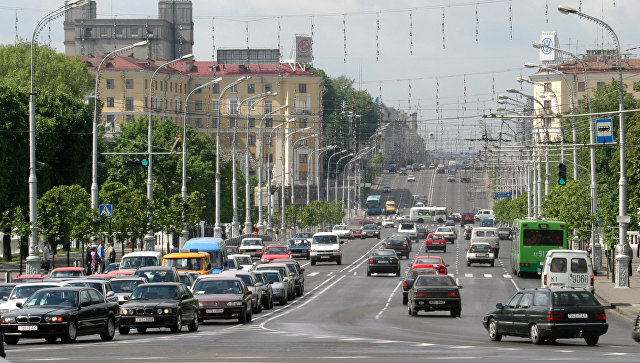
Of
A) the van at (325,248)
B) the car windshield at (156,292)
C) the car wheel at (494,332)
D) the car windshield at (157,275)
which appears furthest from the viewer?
the van at (325,248)

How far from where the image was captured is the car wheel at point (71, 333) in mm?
27191

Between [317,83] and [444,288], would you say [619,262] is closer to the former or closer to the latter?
[444,288]

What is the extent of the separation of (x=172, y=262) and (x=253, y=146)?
126959 millimetres

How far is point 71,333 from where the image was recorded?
27359 millimetres

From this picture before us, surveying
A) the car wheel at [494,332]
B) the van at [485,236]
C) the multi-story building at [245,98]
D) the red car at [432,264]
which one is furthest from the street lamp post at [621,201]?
the multi-story building at [245,98]

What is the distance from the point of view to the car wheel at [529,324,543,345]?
2766 centimetres

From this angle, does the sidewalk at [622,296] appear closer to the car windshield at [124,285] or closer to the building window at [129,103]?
the car windshield at [124,285]

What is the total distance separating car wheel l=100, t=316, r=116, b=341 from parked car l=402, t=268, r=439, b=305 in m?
18.9

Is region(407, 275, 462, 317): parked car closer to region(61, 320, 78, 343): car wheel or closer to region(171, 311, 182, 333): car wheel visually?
region(171, 311, 182, 333): car wheel

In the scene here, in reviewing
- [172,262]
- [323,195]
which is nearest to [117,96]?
[323,195]

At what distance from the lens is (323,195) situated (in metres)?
185

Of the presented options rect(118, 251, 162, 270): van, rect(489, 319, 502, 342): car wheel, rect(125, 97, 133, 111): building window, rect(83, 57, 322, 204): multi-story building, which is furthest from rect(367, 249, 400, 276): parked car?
rect(125, 97, 133, 111): building window

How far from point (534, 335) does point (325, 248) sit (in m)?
49.5

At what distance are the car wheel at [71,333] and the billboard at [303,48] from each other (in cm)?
14946
